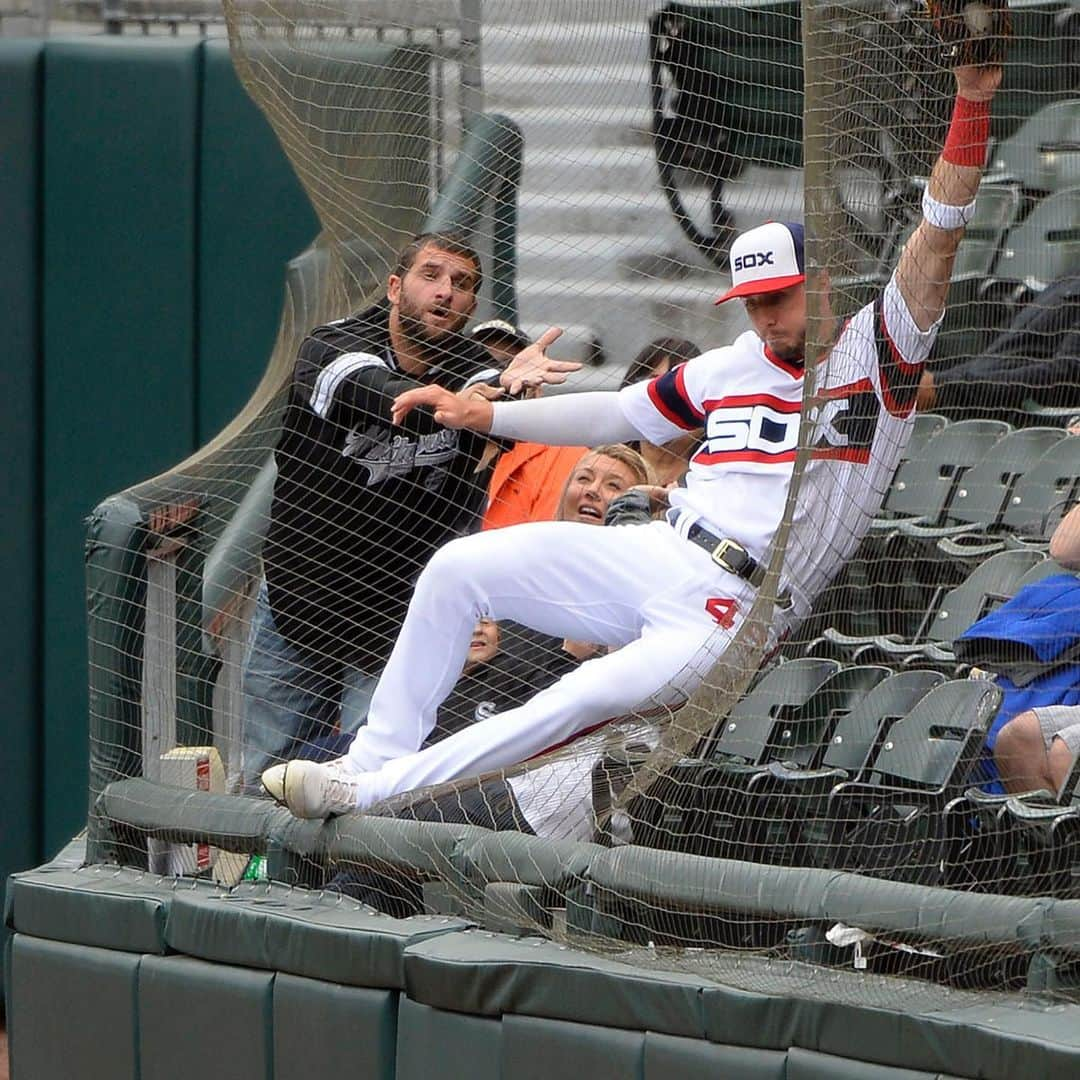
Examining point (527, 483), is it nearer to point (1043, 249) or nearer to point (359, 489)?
point (359, 489)

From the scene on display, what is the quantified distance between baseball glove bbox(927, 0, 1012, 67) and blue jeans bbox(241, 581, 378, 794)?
6.40 ft

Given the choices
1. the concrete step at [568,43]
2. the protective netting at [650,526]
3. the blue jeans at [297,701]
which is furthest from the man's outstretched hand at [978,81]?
the blue jeans at [297,701]

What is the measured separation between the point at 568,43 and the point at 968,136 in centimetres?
108

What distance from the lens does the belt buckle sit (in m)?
3.57

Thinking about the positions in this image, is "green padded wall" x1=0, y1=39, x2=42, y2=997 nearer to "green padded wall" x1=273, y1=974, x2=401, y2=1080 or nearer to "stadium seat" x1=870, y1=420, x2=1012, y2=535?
"green padded wall" x1=273, y1=974, x2=401, y2=1080

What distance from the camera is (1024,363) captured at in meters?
3.87

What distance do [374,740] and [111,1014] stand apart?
0.81 m

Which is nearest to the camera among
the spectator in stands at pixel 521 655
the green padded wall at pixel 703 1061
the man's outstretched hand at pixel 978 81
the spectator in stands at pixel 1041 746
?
the green padded wall at pixel 703 1061

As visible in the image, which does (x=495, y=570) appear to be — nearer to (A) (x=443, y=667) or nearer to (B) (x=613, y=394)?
(A) (x=443, y=667)

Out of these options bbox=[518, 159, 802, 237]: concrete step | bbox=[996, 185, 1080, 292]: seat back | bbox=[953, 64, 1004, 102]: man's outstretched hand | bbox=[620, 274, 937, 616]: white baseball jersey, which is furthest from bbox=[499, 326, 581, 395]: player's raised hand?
bbox=[996, 185, 1080, 292]: seat back

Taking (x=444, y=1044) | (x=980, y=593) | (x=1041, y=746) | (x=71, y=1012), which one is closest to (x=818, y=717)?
(x=980, y=593)

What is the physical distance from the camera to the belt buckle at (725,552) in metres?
3.57

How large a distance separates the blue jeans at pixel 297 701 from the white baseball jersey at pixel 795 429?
0.94 meters

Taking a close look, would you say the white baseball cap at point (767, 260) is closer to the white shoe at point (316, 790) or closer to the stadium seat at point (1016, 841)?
the stadium seat at point (1016, 841)
